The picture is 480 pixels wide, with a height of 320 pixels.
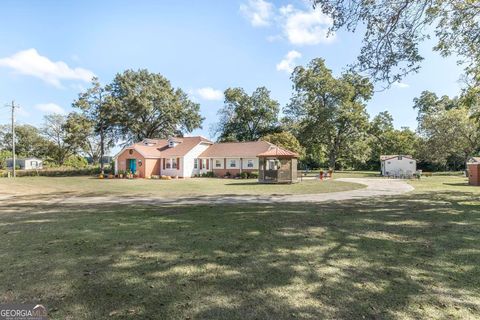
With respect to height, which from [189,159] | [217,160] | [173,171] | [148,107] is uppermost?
[148,107]

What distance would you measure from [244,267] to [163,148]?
3776cm

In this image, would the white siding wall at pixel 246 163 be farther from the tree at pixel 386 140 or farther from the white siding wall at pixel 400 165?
the tree at pixel 386 140

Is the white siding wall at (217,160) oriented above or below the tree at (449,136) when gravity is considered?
below

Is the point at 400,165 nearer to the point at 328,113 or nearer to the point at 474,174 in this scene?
the point at 328,113

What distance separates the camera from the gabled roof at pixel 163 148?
37750 mm

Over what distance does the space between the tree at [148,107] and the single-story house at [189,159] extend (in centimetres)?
747

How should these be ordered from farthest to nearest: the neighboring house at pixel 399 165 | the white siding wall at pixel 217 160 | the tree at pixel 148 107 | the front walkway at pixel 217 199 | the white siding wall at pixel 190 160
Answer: the tree at pixel 148 107 < the neighboring house at pixel 399 165 < the white siding wall at pixel 217 160 < the white siding wall at pixel 190 160 < the front walkway at pixel 217 199

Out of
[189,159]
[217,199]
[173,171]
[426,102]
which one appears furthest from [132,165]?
[426,102]

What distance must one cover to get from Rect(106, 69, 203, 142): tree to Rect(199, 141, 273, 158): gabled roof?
11.1m

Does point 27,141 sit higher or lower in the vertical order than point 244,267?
higher

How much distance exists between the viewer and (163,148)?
41.1m

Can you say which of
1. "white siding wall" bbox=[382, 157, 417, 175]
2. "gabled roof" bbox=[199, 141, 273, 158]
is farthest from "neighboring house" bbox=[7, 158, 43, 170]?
"white siding wall" bbox=[382, 157, 417, 175]

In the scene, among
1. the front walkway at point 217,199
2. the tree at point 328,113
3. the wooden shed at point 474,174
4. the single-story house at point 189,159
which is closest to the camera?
the front walkway at point 217,199

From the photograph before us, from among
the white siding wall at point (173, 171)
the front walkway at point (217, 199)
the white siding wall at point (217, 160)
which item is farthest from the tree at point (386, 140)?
the front walkway at point (217, 199)
